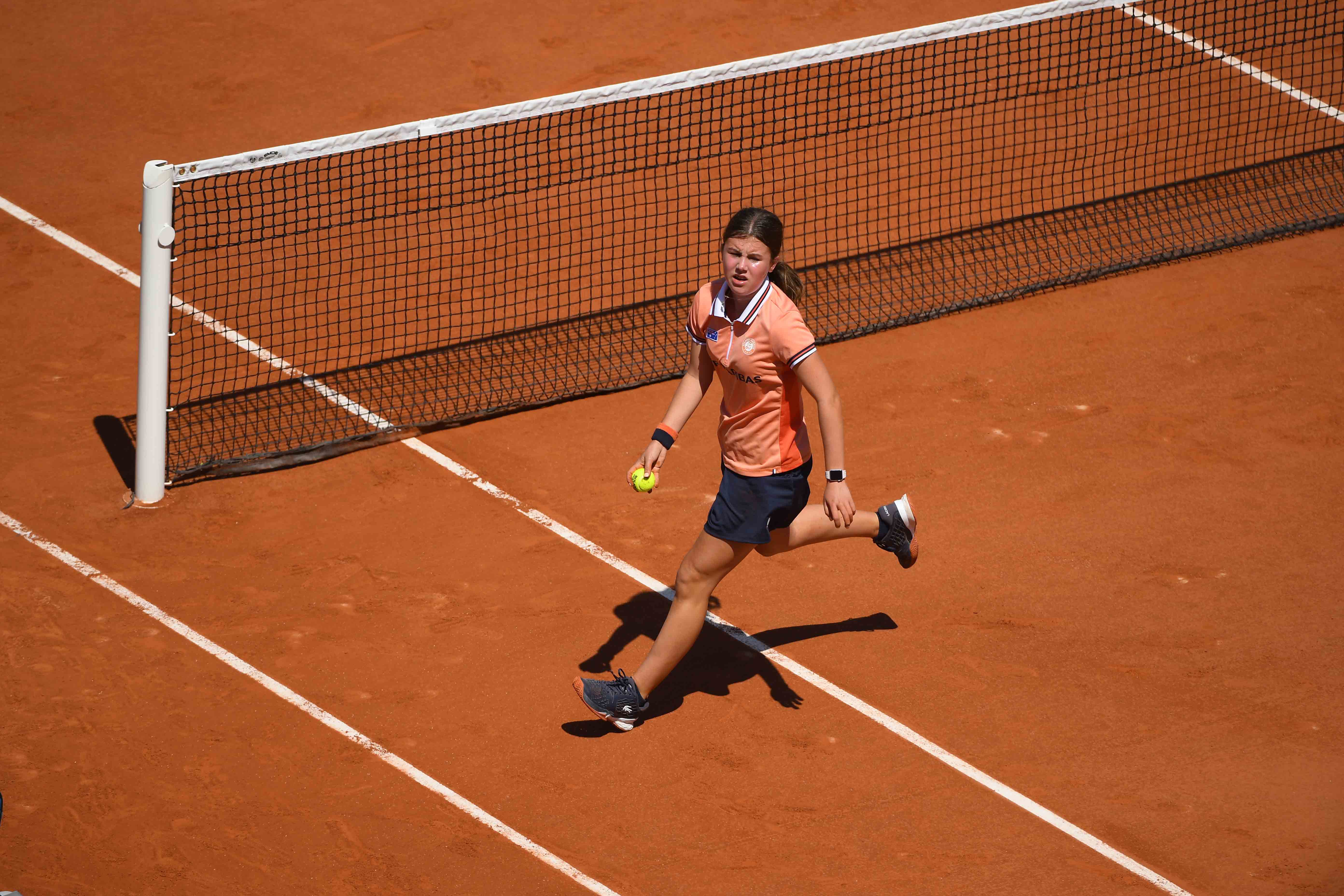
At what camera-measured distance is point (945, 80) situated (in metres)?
12.6

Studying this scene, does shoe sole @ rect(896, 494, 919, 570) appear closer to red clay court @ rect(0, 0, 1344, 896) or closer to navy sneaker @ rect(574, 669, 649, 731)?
red clay court @ rect(0, 0, 1344, 896)

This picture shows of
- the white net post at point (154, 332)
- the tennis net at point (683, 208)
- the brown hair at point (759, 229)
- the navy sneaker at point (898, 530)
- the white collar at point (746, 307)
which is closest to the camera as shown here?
the brown hair at point (759, 229)

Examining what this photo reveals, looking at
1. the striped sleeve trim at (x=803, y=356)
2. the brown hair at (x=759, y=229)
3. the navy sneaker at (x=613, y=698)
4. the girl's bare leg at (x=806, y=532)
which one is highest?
the brown hair at (x=759, y=229)

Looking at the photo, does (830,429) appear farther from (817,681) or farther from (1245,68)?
(1245,68)

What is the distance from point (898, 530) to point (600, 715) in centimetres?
175

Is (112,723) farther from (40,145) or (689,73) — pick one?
(40,145)

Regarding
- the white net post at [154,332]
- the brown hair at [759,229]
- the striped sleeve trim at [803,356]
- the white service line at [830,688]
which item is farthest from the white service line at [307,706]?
the brown hair at [759,229]

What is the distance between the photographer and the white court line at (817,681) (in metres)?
6.11

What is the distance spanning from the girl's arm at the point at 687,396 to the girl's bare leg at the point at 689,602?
44cm

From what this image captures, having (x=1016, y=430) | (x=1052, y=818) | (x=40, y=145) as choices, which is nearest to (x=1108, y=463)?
(x=1016, y=430)

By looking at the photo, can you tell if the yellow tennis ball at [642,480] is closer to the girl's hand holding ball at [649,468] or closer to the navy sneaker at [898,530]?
the girl's hand holding ball at [649,468]

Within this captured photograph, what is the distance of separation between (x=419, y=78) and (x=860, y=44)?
5797 mm

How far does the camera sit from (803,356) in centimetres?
578

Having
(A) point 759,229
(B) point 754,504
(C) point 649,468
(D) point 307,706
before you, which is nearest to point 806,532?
(B) point 754,504
